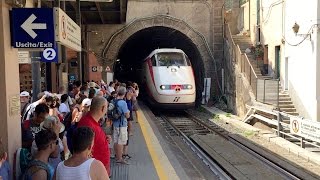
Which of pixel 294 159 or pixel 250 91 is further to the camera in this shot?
pixel 250 91

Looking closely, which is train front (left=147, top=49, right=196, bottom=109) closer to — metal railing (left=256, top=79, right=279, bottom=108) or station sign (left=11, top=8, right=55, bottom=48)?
metal railing (left=256, top=79, right=279, bottom=108)

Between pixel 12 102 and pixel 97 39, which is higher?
pixel 97 39

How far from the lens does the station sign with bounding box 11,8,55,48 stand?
532 cm

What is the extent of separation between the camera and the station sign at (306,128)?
12.5m

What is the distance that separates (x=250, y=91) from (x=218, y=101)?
266 inches

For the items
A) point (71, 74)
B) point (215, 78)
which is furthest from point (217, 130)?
point (215, 78)

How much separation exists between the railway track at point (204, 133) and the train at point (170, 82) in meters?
0.84

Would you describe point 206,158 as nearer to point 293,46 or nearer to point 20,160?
point 20,160

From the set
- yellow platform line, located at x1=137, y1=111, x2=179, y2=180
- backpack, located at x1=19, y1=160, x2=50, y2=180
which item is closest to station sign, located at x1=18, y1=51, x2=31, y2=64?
yellow platform line, located at x1=137, y1=111, x2=179, y2=180

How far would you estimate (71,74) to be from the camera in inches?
890

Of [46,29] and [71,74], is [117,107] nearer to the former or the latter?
[46,29]

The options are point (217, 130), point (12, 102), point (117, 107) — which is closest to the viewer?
point (12, 102)

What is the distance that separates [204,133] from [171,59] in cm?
701

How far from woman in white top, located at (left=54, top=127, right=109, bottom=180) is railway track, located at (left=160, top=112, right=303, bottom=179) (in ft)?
21.1
